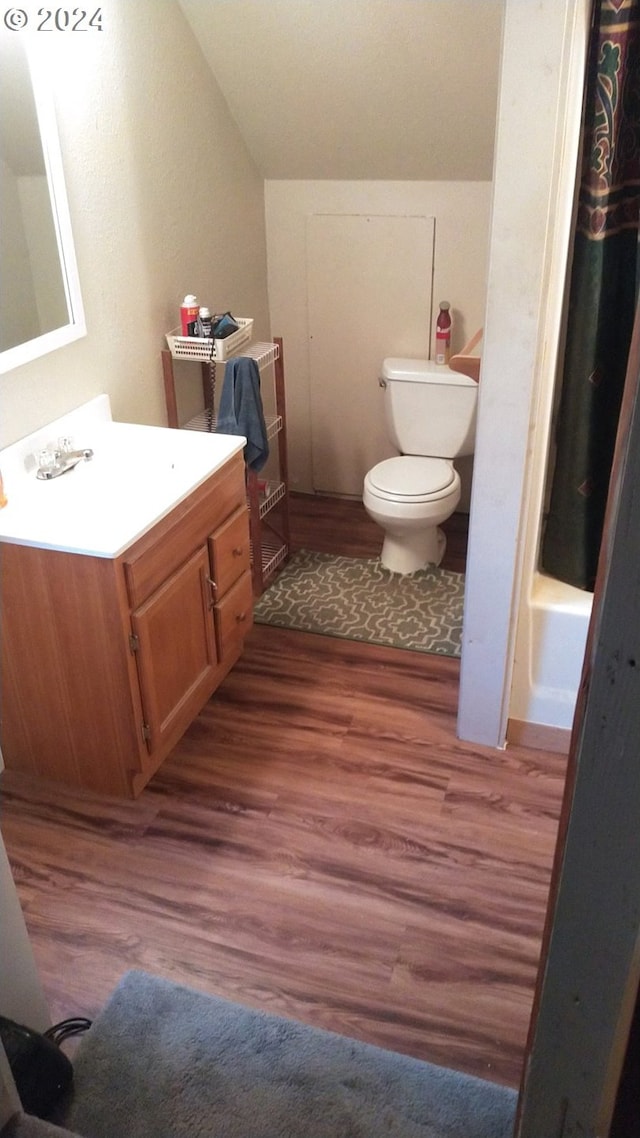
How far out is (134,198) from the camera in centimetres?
265

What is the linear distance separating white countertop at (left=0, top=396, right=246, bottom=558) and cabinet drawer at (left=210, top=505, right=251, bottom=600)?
0.21 m

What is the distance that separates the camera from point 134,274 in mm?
2711

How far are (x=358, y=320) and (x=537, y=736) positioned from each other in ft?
6.39

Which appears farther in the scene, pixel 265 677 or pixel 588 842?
pixel 265 677

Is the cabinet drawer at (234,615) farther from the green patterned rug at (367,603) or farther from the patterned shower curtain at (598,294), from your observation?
the patterned shower curtain at (598,294)

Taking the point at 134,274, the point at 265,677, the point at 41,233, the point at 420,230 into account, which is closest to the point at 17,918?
the point at 265,677

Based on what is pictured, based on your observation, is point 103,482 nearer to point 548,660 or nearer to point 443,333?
point 548,660

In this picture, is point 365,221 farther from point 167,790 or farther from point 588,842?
point 588,842

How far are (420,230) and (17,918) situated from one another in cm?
284

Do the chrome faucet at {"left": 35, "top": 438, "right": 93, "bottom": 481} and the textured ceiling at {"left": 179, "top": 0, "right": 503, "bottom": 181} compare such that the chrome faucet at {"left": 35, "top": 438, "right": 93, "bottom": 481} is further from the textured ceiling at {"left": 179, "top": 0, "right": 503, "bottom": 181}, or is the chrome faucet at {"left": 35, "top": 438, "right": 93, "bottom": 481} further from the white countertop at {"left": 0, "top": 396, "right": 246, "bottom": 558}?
the textured ceiling at {"left": 179, "top": 0, "right": 503, "bottom": 181}

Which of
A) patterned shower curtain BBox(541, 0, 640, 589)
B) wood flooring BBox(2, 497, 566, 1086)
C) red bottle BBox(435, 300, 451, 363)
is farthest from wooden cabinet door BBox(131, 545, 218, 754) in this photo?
red bottle BBox(435, 300, 451, 363)

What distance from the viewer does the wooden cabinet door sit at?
7.19 ft

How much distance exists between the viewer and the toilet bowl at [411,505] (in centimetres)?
318

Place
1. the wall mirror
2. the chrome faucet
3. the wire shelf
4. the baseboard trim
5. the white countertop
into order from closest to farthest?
the white countertop
the wall mirror
the chrome faucet
the baseboard trim
the wire shelf
